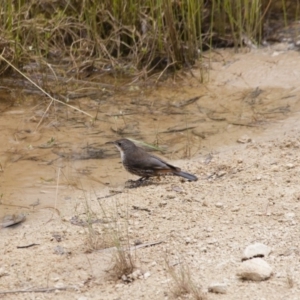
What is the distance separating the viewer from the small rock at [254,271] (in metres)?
4.82

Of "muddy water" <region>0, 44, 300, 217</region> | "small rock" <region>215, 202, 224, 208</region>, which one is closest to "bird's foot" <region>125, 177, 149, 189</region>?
"muddy water" <region>0, 44, 300, 217</region>

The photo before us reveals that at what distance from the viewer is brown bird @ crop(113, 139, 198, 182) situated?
7070 millimetres

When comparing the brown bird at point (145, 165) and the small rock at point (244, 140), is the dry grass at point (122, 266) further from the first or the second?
the small rock at point (244, 140)

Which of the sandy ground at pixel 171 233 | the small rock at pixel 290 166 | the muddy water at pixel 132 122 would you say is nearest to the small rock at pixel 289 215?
the sandy ground at pixel 171 233

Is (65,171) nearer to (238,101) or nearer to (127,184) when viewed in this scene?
(127,184)

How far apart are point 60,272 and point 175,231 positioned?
0.91 meters

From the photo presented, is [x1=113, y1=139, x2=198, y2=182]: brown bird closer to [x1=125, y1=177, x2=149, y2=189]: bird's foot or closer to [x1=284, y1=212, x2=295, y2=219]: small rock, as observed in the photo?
[x1=125, y1=177, x2=149, y2=189]: bird's foot

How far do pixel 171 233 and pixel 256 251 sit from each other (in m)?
0.77

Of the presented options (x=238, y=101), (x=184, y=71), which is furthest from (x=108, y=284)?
(x=184, y=71)

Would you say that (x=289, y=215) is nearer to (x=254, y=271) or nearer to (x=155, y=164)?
(x=254, y=271)

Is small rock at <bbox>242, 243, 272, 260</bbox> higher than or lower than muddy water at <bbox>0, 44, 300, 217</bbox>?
higher

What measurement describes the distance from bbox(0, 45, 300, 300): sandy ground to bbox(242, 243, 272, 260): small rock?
0.04 metres

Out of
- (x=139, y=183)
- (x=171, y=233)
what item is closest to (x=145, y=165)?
(x=139, y=183)

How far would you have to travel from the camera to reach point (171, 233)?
5.74 meters
